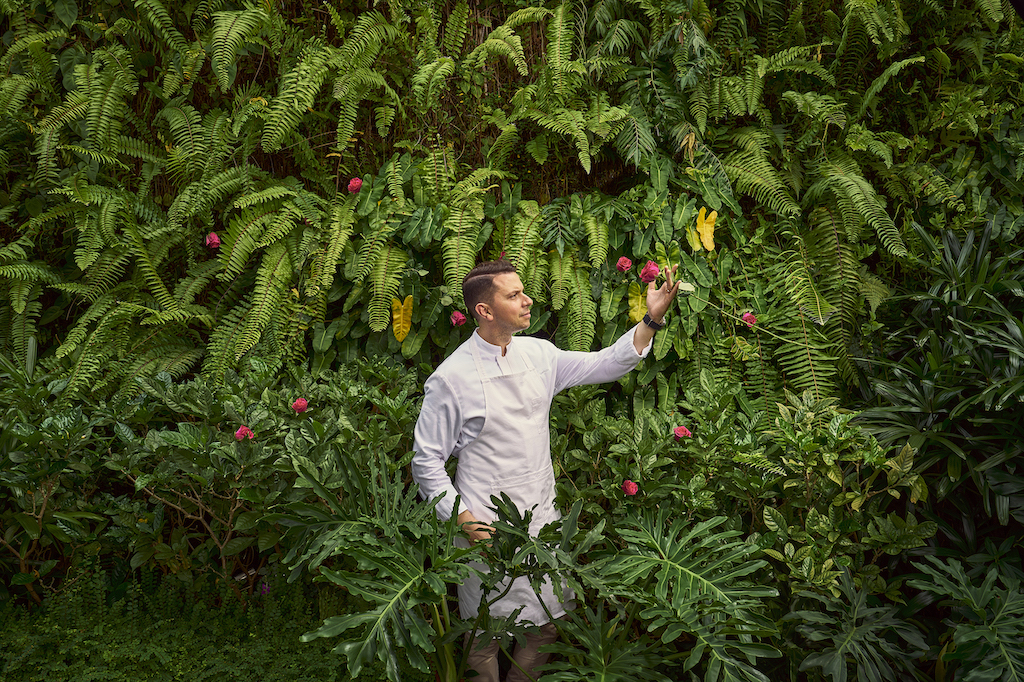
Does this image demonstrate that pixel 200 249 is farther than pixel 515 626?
Yes

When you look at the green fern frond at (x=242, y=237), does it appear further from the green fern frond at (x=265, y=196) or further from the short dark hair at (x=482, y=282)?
the short dark hair at (x=482, y=282)

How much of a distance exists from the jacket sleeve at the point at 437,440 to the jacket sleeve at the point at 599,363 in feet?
1.63

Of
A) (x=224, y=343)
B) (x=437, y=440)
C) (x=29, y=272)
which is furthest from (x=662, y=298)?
(x=29, y=272)

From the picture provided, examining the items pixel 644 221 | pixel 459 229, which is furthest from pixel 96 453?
pixel 644 221

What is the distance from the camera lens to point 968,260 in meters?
3.27

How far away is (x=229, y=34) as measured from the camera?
144 inches

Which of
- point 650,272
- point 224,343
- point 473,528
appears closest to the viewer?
point 473,528

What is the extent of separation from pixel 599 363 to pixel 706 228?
1.50 meters

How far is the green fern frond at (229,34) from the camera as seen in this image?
12.0ft

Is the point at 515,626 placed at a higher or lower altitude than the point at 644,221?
lower

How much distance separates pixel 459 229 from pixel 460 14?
1.38 m

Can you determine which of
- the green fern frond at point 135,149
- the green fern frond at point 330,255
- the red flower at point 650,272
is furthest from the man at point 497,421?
the green fern frond at point 135,149

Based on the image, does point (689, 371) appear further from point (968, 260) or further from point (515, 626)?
point (515, 626)

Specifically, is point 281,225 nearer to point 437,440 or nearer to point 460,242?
point 460,242
